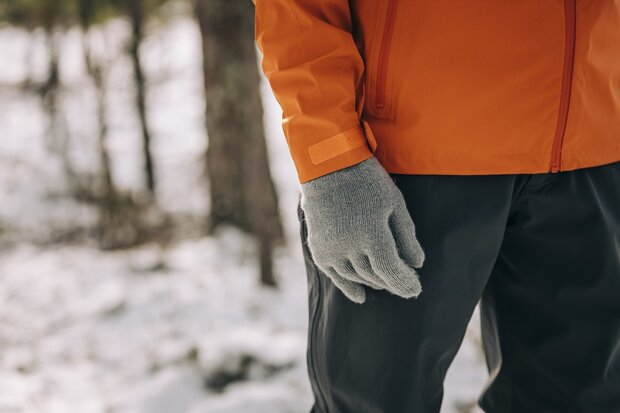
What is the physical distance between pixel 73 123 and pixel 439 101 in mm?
12437

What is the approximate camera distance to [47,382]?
9.45 ft

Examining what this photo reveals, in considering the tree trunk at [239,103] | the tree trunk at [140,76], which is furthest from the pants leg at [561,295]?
the tree trunk at [140,76]

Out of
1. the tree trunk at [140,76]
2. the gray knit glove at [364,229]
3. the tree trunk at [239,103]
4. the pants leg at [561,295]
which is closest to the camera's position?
the gray knit glove at [364,229]

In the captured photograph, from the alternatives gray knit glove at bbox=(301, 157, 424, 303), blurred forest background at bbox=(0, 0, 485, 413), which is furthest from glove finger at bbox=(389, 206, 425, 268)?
blurred forest background at bbox=(0, 0, 485, 413)

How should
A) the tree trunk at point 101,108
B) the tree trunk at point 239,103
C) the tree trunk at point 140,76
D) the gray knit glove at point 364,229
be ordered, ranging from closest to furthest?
the gray knit glove at point 364,229 < the tree trunk at point 239,103 < the tree trunk at point 101,108 < the tree trunk at point 140,76

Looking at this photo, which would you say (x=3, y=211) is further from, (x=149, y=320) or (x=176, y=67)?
(x=176, y=67)

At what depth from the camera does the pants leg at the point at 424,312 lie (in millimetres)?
1097

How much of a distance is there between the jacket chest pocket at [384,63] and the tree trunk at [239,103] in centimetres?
273

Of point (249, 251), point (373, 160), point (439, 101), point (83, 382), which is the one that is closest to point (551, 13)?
point (439, 101)

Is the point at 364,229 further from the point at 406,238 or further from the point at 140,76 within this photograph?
the point at 140,76

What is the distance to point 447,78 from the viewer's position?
1.05 meters

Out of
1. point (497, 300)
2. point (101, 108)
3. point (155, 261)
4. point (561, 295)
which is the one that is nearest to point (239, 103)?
point (155, 261)

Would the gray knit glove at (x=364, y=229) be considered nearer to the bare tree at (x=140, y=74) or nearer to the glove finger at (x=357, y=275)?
the glove finger at (x=357, y=275)

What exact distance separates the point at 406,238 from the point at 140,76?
7609 millimetres
